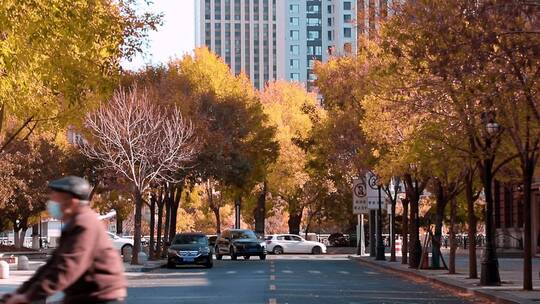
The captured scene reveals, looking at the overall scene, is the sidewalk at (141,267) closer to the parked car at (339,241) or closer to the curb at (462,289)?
the curb at (462,289)

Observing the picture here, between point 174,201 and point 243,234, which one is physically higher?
point 174,201

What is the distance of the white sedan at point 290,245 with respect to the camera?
64.8 m

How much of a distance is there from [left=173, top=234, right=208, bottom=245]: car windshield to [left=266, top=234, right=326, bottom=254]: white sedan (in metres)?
23.9

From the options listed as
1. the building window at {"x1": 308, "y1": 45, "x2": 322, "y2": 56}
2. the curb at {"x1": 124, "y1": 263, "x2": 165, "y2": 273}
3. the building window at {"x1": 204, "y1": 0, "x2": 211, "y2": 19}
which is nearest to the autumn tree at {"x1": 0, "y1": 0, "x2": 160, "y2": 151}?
the curb at {"x1": 124, "y1": 263, "x2": 165, "y2": 273}

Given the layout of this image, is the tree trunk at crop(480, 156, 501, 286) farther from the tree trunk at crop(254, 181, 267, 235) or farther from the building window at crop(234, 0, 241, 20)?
the building window at crop(234, 0, 241, 20)

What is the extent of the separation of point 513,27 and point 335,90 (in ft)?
95.5

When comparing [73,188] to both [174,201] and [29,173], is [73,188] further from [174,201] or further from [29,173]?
[29,173]

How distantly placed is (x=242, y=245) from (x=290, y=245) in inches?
558

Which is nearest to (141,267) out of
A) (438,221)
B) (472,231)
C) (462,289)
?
(438,221)

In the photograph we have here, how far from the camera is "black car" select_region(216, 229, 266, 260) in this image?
51.0 meters

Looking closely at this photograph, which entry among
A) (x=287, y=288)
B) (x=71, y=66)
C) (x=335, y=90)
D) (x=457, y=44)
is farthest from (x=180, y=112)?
(x=457, y=44)

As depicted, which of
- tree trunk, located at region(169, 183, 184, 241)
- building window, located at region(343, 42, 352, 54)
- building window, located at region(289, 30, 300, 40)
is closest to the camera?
tree trunk, located at region(169, 183, 184, 241)

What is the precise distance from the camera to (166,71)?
53.2 metres

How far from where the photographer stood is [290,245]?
64.9 metres
